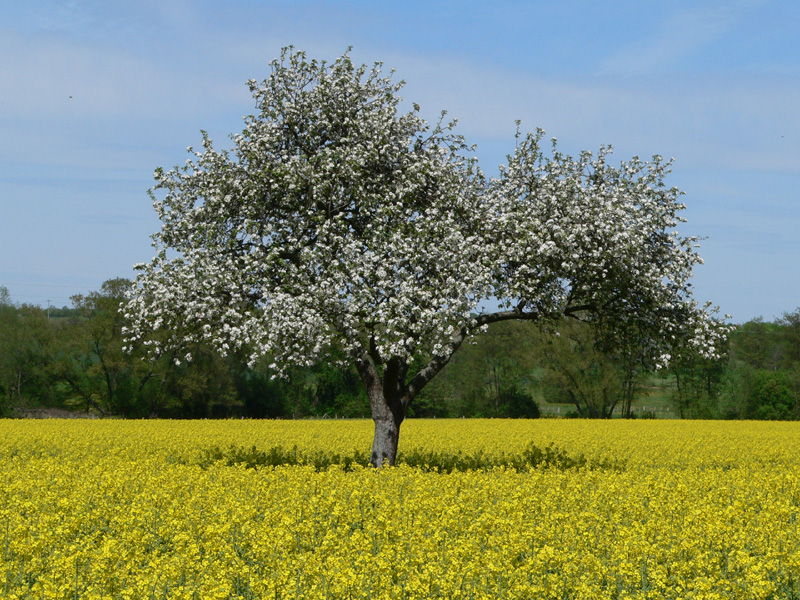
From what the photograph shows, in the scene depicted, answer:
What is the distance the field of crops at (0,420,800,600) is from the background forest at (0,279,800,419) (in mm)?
44076

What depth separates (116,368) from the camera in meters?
69.2

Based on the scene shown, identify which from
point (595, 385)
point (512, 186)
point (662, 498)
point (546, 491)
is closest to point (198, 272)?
point (512, 186)

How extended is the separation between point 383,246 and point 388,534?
363 inches

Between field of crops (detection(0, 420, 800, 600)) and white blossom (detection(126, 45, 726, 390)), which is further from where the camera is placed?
white blossom (detection(126, 45, 726, 390))

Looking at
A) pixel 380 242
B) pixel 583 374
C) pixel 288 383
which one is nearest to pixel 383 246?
pixel 380 242

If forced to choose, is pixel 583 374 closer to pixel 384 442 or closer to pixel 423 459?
pixel 423 459

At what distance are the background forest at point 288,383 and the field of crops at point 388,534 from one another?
4408cm

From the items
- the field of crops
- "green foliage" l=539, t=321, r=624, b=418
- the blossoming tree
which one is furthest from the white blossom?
"green foliage" l=539, t=321, r=624, b=418

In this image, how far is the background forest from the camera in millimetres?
69438

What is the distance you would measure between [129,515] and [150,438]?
20.3m

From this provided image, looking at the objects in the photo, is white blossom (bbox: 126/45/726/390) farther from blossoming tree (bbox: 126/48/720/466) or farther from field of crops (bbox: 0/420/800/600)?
field of crops (bbox: 0/420/800/600)

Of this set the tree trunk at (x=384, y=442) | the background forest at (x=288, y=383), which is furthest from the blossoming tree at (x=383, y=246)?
the background forest at (x=288, y=383)

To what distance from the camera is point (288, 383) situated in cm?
6094

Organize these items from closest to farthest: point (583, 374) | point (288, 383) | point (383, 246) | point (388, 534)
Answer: point (388, 534)
point (383, 246)
point (288, 383)
point (583, 374)
